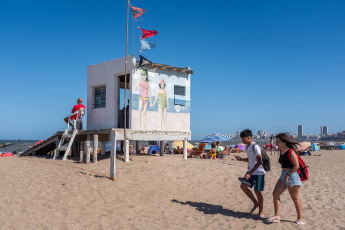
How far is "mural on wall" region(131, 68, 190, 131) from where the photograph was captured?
12.3m

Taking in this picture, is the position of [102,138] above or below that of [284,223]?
above

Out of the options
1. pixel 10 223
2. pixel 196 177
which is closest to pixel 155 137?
pixel 196 177

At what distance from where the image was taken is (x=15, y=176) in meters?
8.48

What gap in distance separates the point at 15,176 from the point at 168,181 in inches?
187

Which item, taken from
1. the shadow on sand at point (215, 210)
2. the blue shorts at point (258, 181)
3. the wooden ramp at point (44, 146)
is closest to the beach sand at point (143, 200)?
the shadow on sand at point (215, 210)

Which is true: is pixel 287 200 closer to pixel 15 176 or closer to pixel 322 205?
pixel 322 205

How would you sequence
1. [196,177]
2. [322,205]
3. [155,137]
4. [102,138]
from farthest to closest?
[102,138], [155,137], [196,177], [322,205]

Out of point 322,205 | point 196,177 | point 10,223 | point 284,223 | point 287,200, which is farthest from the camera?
point 196,177

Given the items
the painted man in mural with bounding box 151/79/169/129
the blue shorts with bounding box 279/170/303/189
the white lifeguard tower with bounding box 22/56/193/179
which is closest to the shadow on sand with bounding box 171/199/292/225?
the blue shorts with bounding box 279/170/303/189

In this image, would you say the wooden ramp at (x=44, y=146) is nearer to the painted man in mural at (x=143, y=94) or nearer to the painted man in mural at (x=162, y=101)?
the painted man in mural at (x=143, y=94)

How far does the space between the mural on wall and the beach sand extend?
236 cm

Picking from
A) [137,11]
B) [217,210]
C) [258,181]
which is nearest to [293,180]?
[258,181]

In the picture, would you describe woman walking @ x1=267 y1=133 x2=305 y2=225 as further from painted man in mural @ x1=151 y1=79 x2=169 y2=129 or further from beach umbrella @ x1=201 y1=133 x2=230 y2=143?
beach umbrella @ x1=201 y1=133 x2=230 y2=143

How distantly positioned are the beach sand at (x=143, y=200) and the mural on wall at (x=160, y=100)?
2364mm
